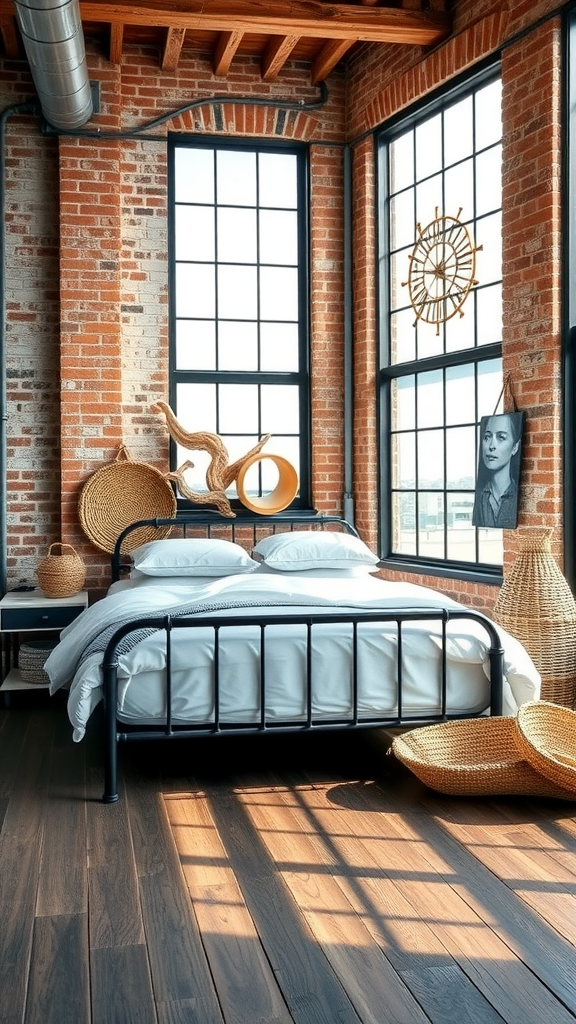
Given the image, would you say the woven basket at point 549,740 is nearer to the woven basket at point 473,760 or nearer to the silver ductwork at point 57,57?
the woven basket at point 473,760

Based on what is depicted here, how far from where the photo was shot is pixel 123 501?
568 cm

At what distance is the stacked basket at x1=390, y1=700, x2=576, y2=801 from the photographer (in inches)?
125

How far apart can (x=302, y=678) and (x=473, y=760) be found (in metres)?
0.70

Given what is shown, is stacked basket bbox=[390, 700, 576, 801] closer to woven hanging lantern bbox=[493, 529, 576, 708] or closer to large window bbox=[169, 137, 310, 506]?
woven hanging lantern bbox=[493, 529, 576, 708]

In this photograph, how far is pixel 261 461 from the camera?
20.0ft

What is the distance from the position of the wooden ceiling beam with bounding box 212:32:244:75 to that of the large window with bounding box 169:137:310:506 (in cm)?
44

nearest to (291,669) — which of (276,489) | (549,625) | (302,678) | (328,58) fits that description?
(302,678)

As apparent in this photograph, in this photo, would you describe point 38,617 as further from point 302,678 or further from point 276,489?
point 302,678

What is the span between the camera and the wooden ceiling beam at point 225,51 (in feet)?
17.4

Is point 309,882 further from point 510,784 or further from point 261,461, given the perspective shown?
point 261,461

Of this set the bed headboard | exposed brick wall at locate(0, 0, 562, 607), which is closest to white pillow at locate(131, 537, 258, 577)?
the bed headboard

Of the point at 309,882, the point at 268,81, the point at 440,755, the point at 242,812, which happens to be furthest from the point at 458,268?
the point at 309,882

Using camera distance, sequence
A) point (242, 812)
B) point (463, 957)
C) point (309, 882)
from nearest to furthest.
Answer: point (463, 957), point (309, 882), point (242, 812)

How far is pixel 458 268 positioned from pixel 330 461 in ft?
5.02
